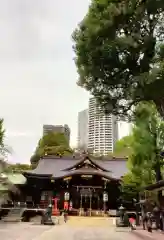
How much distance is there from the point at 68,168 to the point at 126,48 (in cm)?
3281

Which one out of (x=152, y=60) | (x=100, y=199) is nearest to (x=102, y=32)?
(x=152, y=60)

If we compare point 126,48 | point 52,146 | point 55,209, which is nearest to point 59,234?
point 126,48

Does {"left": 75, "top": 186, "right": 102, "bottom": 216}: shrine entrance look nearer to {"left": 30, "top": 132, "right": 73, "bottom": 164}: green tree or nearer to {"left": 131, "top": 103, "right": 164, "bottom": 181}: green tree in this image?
{"left": 131, "top": 103, "right": 164, "bottom": 181}: green tree

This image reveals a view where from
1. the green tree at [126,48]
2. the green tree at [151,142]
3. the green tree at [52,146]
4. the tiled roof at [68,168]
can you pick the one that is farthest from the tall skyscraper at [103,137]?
the green tree at [126,48]

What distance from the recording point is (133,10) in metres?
10.7

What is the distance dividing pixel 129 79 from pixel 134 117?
→ 6.63 ft

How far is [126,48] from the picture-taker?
10.8 meters

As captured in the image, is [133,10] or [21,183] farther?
[21,183]

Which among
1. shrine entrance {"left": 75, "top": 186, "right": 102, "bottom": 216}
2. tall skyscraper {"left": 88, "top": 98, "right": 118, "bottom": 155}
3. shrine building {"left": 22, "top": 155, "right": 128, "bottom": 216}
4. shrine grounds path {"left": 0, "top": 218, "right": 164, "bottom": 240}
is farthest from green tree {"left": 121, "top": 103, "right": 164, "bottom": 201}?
tall skyscraper {"left": 88, "top": 98, "right": 118, "bottom": 155}

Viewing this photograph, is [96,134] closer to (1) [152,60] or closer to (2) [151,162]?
(2) [151,162]

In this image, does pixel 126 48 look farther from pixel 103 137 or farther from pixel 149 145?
pixel 103 137

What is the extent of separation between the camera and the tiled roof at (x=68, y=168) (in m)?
39.8

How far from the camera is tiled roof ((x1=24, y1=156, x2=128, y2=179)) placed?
1565 inches

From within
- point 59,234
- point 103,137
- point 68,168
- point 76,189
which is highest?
point 103,137
